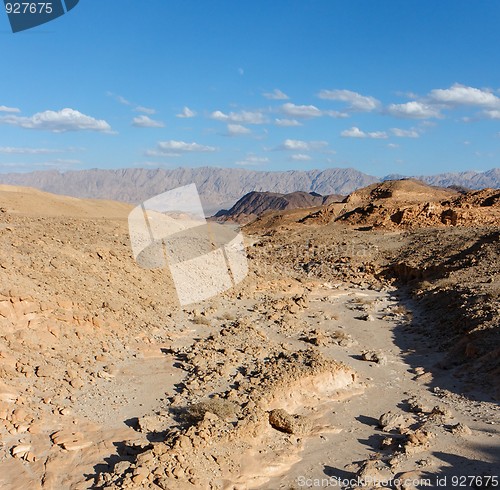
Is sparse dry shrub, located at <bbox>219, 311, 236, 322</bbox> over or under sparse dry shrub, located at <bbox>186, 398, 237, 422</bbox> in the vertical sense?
over

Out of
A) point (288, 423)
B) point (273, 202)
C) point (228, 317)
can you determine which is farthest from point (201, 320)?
point (273, 202)

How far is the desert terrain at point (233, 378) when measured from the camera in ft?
18.8

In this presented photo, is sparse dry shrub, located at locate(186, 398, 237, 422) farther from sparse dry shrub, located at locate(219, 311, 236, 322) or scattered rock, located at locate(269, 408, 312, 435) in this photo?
sparse dry shrub, located at locate(219, 311, 236, 322)

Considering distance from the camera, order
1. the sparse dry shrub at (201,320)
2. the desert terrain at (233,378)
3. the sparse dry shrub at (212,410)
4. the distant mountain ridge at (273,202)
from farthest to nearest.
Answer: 1. the distant mountain ridge at (273,202)
2. the sparse dry shrub at (201,320)
3. the sparse dry shrub at (212,410)
4. the desert terrain at (233,378)

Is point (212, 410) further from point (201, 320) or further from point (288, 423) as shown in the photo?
point (201, 320)

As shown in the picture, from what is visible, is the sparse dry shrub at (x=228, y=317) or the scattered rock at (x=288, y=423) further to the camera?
the sparse dry shrub at (x=228, y=317)

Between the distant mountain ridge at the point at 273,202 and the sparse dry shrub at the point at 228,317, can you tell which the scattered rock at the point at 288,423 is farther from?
the distant mountain ridge at the point at 273,202

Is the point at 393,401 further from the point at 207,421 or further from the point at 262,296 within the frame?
the point at 262,296

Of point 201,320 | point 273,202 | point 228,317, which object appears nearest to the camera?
point 201,320

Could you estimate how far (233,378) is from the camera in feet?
26.7

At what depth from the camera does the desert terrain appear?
5734 mm

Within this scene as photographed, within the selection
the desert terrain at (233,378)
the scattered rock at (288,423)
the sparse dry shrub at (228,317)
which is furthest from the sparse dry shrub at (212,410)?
the sparse dry shrub at (228,317)

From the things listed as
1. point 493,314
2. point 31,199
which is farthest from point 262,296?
point 31,199

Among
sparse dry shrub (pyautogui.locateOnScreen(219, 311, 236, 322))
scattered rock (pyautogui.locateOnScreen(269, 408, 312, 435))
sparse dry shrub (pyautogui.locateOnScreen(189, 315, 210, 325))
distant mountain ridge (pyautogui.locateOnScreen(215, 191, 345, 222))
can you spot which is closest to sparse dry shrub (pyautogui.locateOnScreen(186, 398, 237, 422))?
scattered rock (pyautogui.locateOnScreen(269, 408, 312, 435))
